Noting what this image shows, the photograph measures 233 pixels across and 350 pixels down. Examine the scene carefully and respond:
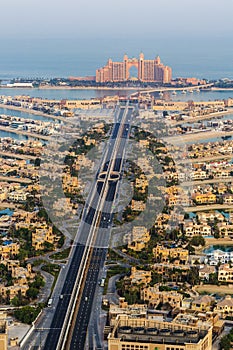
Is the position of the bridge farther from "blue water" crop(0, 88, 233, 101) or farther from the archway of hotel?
the archway of hotel

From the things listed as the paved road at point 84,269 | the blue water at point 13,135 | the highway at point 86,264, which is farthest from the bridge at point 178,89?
the paved road at point 84,269

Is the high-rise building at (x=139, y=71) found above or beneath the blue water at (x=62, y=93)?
above

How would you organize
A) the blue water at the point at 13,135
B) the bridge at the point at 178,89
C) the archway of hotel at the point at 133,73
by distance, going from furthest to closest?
the archway of hotel at the point at 133,73, the bridge at the point at 178,89, the blue water at the point at 13,135

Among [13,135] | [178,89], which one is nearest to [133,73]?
[178,89]

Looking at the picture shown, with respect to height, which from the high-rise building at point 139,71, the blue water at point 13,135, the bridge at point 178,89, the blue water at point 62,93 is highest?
the high-rise building at point 139,71

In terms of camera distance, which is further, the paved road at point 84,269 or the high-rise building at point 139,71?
the high-rise building at point 139,71

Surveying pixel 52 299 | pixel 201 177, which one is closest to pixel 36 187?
pixel 201 177

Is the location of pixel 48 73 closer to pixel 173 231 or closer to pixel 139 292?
pixel 173 231

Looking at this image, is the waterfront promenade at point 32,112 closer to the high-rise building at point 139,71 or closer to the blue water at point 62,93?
the blue water at point 62,93

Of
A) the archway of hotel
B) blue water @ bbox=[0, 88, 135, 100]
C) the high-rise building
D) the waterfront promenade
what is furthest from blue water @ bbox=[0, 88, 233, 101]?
the waterfront promenade
